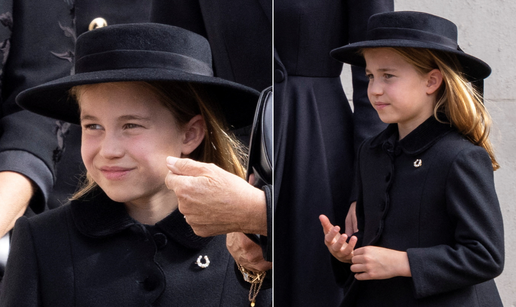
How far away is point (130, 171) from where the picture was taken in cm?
58

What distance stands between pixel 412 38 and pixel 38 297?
724 millimetres

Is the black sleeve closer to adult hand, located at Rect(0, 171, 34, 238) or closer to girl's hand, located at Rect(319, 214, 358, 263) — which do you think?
adult hand, located at Rect(0, 171, 34, 238)

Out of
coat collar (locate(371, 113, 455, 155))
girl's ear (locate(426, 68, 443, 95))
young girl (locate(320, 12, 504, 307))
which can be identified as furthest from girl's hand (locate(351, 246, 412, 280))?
girl's ear (locate(426, 68, 443, 95))

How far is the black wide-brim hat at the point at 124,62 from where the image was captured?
58cm

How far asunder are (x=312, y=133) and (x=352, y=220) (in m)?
0.18

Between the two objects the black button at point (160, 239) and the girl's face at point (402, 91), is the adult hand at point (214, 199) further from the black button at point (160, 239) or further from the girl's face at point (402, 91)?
the girl's face at point (402, 91)

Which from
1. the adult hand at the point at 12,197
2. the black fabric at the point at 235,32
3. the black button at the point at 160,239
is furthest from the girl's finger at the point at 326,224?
the adult hand at the point at 12,197

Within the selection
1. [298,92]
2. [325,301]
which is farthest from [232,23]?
[325,301]

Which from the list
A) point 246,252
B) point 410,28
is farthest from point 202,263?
point 410,28

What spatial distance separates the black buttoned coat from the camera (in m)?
0.89

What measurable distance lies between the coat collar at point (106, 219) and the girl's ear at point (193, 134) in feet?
0.23

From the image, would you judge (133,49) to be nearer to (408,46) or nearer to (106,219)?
(106,219)

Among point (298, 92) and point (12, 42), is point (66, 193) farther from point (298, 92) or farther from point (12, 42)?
point (298, 92)

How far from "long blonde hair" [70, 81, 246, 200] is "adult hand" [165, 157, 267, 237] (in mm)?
23
